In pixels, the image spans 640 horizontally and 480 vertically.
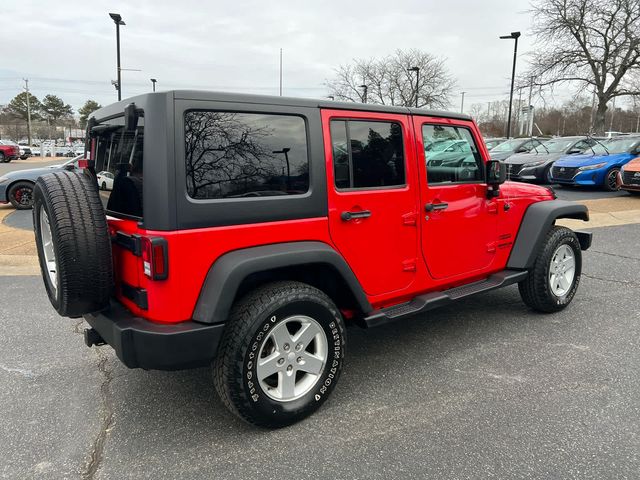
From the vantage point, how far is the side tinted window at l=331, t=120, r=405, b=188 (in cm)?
285

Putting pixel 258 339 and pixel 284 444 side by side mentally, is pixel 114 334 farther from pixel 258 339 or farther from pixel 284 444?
pixel 284 444

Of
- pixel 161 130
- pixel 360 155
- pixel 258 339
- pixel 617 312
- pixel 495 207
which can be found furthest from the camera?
pixel 617 312

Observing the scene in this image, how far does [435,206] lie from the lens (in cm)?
328

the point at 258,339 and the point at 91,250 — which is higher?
the point at 91,250

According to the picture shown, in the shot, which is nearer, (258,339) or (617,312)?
(258,339)

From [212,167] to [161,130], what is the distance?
296mm

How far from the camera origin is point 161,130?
2.23 meters

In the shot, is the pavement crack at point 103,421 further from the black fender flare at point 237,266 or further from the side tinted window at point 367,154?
the side tinted window at point 367,154

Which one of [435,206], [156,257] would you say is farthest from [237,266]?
[435,206]

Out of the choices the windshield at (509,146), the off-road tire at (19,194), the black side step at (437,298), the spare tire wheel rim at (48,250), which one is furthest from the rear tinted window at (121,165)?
the windshield at (509,146)

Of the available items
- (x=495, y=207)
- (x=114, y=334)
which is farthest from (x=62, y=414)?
(x=495, y=207)

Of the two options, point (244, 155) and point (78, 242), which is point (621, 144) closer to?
point (244, 155)

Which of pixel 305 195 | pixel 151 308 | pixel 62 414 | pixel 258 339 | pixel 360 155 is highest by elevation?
pixel 360 155

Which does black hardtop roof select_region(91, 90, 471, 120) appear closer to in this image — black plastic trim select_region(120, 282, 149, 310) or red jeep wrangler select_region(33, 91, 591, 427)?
red jeep wrangler select_region(33, 91, 591, 427)
